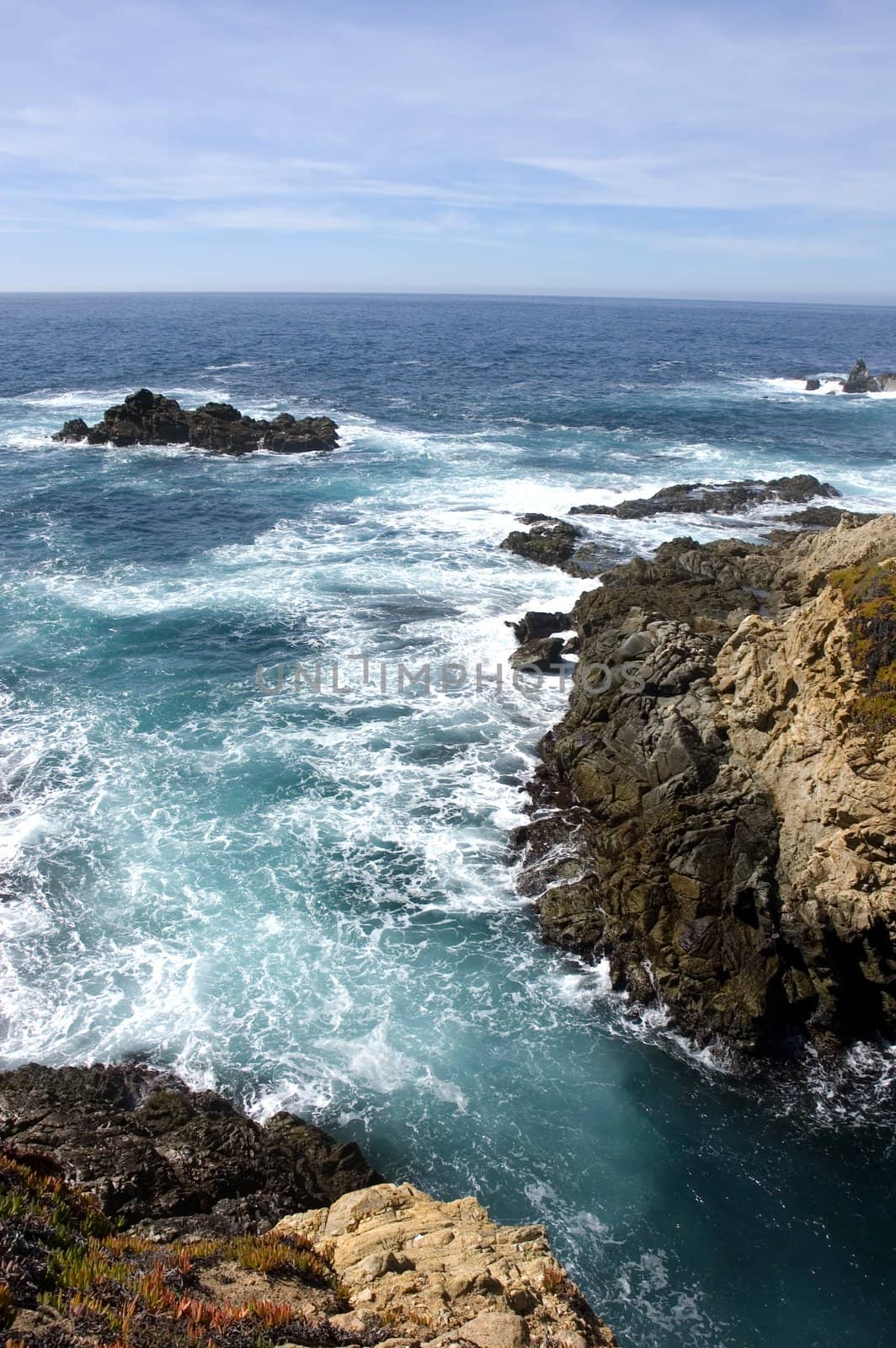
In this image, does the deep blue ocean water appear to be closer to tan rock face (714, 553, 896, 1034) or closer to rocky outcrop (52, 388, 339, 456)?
tan rock face (714, 553, 896, 1034)

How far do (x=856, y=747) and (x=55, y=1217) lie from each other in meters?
18.3

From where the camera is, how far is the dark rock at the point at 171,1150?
46.1ft

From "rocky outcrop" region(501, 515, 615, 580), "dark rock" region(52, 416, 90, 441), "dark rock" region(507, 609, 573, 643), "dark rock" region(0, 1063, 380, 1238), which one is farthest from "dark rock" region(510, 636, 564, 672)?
"dark rock" region(52, 416, 90, 441)

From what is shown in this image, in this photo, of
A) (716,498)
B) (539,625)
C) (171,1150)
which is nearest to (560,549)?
(539,625)

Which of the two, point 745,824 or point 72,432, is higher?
point 72,432

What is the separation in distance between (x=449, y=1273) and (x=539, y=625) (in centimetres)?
2788

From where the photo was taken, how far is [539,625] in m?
36.2

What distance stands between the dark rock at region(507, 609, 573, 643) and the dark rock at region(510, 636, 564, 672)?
1287 millimetres

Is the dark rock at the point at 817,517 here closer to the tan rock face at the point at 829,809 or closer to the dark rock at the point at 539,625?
the dark rock at the point at 539,625

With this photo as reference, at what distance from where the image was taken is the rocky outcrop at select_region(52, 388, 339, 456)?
68.9 m

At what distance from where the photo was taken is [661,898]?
2123 cm

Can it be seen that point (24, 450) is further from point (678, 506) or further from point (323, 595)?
point (678, 506)

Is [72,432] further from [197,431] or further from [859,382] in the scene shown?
[859,382]

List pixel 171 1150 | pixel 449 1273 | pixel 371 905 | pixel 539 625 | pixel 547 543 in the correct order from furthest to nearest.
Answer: pixel 547 543 → pixel 539 625 → pixel 371 905 → pixel 171 1150 → pixel 449 1273
